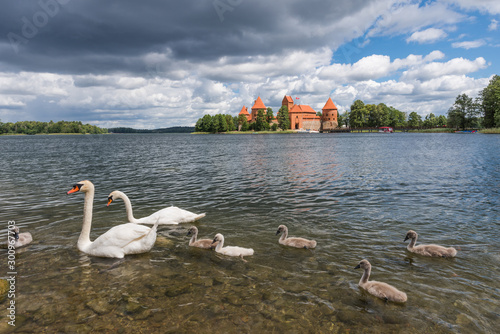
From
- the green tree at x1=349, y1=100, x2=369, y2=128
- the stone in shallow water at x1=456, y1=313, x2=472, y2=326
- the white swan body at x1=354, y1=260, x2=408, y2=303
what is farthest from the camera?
the green tree at x1=349, y1=100, x2=369, y2=128

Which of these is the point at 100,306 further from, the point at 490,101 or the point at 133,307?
the point at 490,101

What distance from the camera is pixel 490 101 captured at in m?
105

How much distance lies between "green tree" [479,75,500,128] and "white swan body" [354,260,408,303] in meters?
126

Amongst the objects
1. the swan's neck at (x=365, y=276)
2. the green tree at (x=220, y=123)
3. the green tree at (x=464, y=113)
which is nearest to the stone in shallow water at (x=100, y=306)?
the swan's neck at (x=365, y=276)

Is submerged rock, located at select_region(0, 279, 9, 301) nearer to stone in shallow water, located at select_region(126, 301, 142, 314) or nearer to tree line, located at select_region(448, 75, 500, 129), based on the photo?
stone in shallow water, located at select_region(126, 301, 142, 314)

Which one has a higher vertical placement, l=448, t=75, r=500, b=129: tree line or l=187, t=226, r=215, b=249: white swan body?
l=448, t=75, r=500, b=129: tree line

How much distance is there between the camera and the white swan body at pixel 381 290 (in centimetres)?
567

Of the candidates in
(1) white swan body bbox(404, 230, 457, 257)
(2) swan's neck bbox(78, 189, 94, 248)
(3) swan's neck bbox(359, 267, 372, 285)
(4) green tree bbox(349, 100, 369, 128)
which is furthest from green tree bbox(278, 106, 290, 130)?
(3) swan's neck bbox(359, 267, 372, 285)

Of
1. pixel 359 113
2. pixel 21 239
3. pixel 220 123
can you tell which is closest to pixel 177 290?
pixel 21 239

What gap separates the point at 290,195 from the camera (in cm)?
1580

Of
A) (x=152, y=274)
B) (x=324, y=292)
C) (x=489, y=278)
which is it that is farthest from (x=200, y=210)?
(x=489, y=278)

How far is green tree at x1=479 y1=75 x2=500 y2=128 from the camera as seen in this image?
3991 inches

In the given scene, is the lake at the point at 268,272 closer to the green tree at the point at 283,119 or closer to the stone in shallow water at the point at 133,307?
the stone in shallow water at the point at 133,307

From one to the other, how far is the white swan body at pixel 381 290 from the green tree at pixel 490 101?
126 m
